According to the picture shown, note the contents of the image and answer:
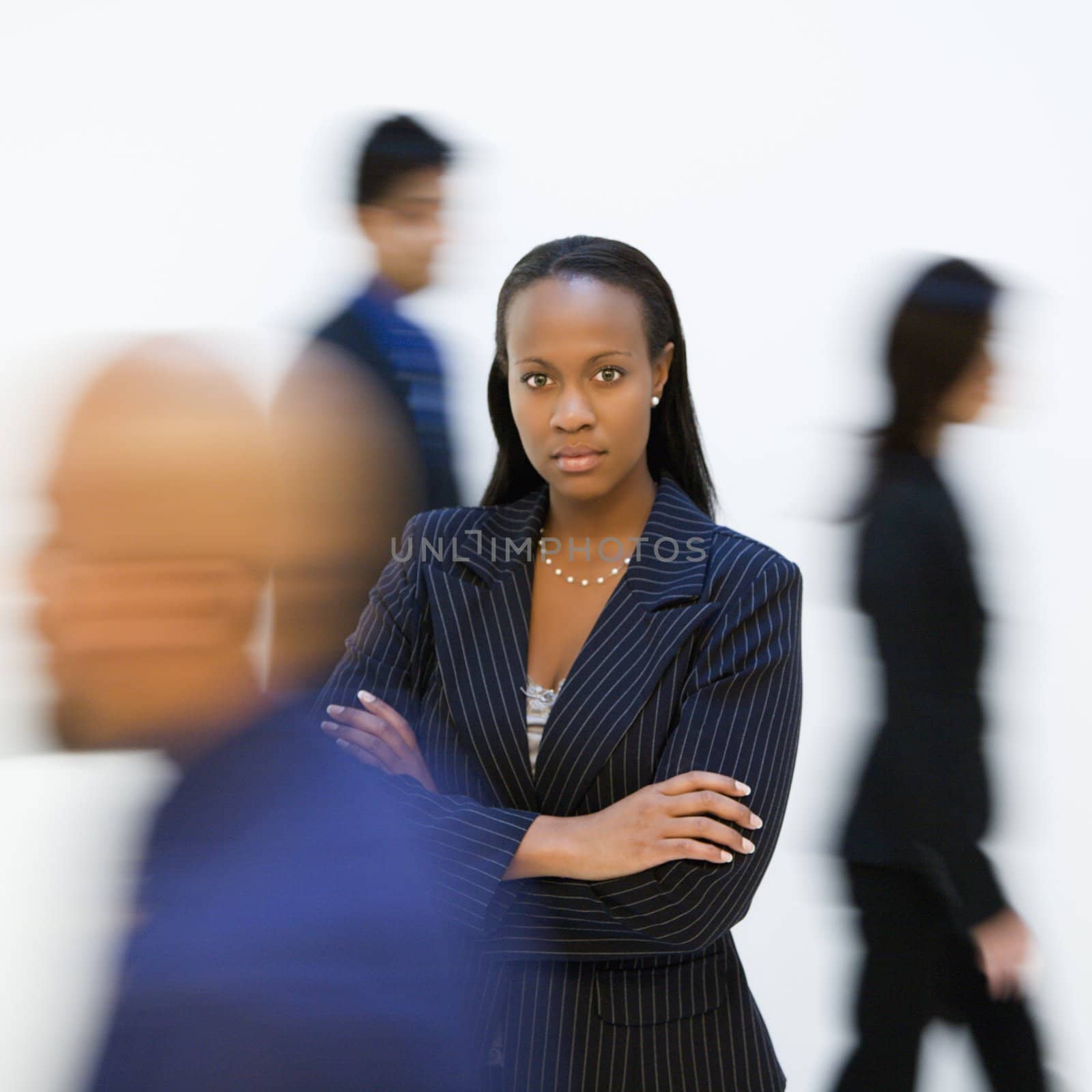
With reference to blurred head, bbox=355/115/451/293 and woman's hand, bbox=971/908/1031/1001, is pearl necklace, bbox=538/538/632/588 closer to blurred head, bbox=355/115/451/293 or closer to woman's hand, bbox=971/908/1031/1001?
blurred head, bbox=355/115/451/293

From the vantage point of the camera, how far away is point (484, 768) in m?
1.56

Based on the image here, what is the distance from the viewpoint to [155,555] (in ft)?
3.51

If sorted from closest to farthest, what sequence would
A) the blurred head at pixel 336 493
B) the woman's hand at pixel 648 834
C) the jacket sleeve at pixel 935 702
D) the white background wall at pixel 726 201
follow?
the woman's hand at pixel 648 834 < the jacket sleeve at pixel 935 702 < the blurred head at pixel 336 493 < the white background wall at pixel 726 201

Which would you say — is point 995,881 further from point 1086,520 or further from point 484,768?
point 484,768

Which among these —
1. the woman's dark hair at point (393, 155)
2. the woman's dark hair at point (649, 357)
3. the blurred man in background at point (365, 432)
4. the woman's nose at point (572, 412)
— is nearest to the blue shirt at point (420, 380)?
the blurred man in background at point (365, 432)

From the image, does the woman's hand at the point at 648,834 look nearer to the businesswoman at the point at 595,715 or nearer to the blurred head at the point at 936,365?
the businesswoman at the point at 595,715

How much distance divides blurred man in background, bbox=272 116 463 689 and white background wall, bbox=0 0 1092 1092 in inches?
6.6

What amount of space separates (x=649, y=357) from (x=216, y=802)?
0.90 m

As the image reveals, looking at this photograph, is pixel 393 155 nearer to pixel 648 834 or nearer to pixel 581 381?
pixel 581 381

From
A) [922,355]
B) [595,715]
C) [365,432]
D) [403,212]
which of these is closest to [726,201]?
[922,355]

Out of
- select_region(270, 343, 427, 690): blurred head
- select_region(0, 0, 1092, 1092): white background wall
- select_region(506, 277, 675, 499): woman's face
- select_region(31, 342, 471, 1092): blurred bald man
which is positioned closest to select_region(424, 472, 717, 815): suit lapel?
select_region(506, 277, 675, 499): woman's face

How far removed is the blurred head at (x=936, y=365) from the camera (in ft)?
7.51

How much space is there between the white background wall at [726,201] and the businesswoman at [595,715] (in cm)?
95

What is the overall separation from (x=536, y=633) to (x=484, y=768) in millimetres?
190
